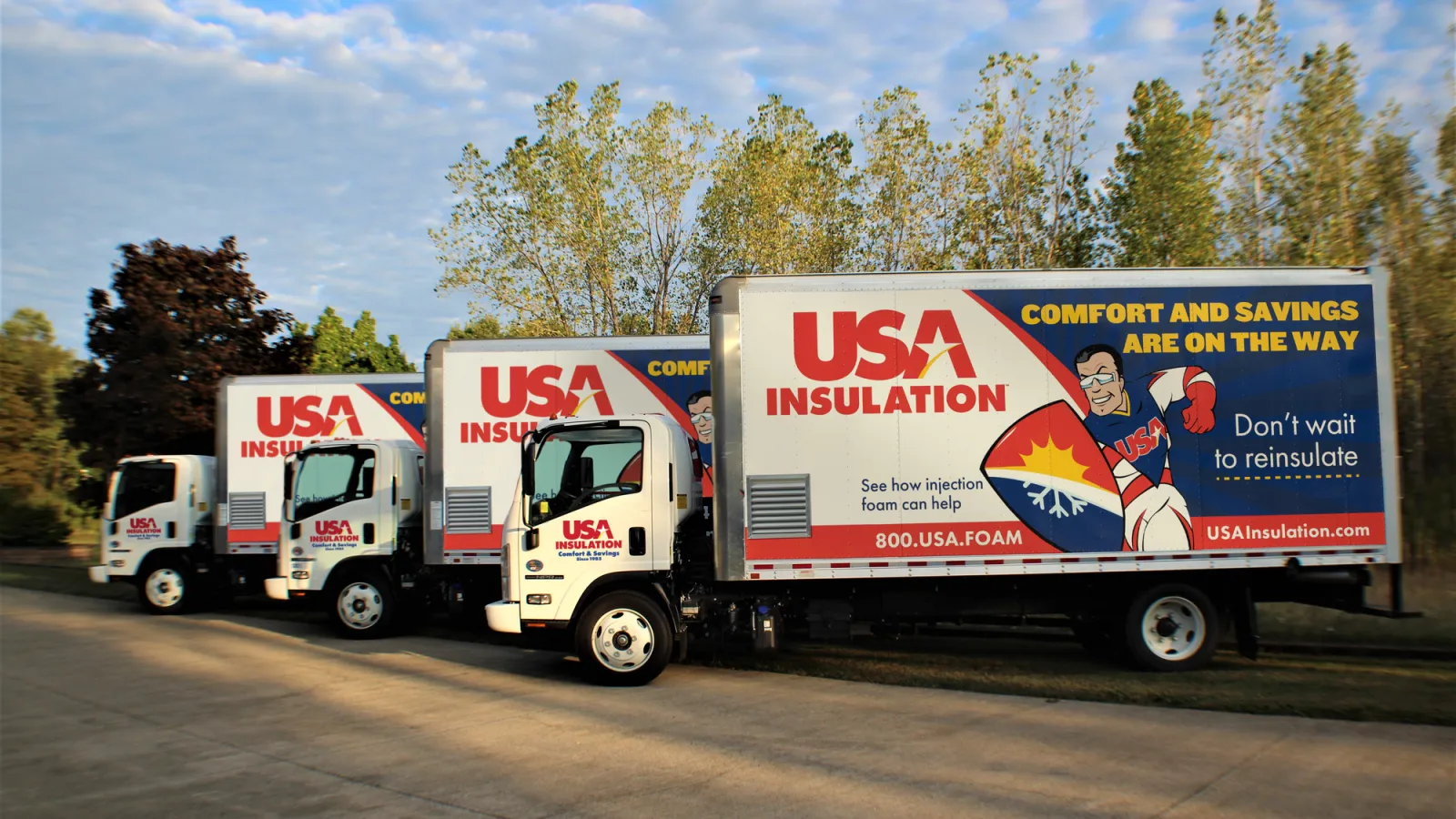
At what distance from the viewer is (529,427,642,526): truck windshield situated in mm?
8758

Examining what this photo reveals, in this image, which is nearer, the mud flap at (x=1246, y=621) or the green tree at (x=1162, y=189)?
the mud flap at (x=1246, y=621)

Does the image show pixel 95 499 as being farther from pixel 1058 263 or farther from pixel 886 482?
pixel 1058 263

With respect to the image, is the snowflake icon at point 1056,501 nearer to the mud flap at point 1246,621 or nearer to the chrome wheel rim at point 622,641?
the mud flap at point 1246,621

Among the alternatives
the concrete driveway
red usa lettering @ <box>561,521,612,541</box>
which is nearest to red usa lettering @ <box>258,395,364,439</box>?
the concrete driveway

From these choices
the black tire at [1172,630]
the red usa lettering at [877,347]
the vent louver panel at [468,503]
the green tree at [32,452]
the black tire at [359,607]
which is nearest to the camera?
the red usa lettering at [877,347]

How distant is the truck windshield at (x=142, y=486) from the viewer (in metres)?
14.8

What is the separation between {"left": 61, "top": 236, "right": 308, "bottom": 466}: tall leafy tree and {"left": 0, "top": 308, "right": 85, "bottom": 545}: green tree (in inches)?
364

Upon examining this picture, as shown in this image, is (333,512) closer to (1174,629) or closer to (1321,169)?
(1174,629)

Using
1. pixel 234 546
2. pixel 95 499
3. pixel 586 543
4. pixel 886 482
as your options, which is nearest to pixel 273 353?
pixel 95 499

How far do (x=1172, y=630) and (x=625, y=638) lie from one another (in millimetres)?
4941

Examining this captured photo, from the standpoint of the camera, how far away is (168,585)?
586 inches

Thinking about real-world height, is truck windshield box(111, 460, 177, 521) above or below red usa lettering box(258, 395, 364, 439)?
below

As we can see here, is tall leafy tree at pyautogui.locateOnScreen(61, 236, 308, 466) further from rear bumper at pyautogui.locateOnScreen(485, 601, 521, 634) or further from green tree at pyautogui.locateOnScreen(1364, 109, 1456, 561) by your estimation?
green tree at pyautogui.locateOnScreen(1364, 109, 1456, 561)

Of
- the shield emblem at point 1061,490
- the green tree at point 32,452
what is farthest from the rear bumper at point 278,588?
the green tree at point 32,452
